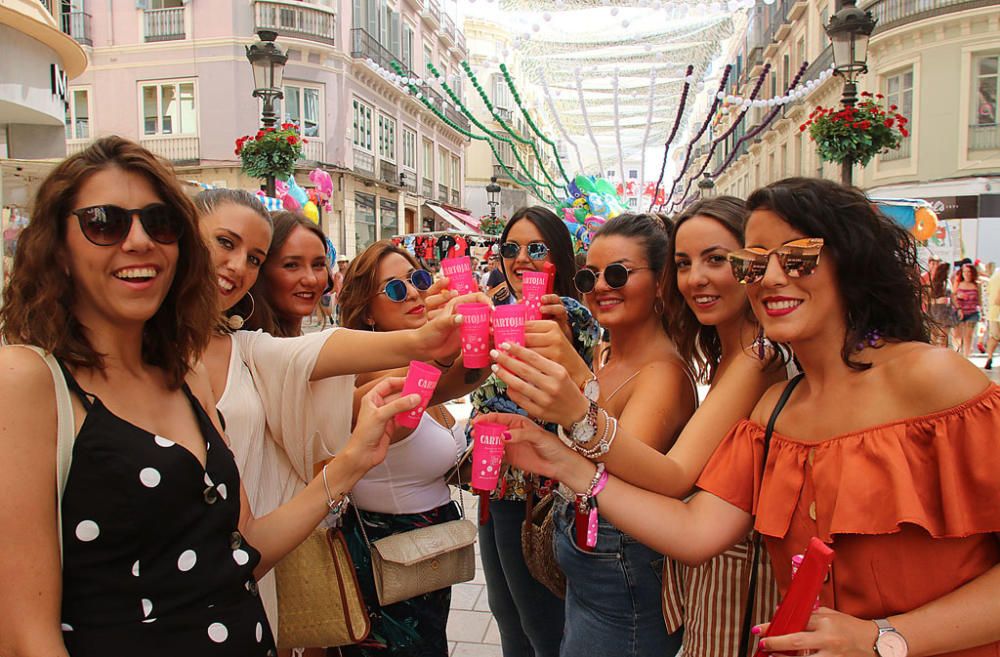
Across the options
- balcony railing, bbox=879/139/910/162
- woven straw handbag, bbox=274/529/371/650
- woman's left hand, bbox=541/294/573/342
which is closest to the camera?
woven straw handbag, bbox=274/529/371/650

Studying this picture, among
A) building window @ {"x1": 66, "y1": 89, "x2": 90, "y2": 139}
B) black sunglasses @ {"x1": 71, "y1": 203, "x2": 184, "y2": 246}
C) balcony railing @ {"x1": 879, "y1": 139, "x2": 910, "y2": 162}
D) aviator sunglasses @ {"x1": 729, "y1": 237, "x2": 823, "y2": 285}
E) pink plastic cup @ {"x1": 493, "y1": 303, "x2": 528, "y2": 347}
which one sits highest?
building window @ {"x1": 66, "y1": 89, "x2": 90, "y2": 139}

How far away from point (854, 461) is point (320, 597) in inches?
65.0

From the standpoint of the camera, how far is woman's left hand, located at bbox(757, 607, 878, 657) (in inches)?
49.6

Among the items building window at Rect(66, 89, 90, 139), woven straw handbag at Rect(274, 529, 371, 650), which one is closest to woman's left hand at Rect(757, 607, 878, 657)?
woven straw handbag at Rect(274, 529, 371, 650)

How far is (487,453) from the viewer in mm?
1682

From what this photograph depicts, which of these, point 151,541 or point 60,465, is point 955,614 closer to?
point 151,541

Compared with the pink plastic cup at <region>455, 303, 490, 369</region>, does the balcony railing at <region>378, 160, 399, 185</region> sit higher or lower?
higher

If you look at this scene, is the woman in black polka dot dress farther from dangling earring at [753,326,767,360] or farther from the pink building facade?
the pink building facade

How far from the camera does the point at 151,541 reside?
1.39 m

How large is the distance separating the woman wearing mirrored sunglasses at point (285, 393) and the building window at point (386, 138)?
26.2m

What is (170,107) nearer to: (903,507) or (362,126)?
(362,126)

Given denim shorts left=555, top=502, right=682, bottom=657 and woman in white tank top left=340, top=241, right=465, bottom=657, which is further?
woman in white tank top left=340, top=241, right=465, bottom=657

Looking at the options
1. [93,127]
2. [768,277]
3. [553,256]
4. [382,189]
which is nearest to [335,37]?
[382,189]

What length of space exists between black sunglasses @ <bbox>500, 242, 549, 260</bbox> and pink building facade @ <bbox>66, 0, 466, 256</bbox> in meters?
20.2
